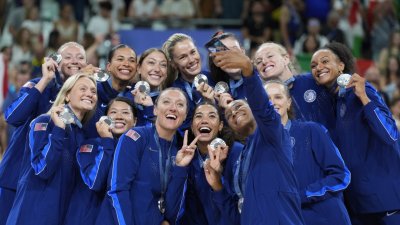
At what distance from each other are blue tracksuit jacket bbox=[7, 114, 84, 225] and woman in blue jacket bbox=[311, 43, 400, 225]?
2254mm

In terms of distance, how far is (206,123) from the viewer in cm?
789

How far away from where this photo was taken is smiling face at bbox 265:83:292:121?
7543mm

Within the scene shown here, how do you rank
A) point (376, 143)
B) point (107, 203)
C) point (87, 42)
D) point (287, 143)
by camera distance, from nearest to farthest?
point (287, 143) → point (107, 203) → point (376, 143) → point (87, 42)

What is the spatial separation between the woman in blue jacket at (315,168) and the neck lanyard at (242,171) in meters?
0.50

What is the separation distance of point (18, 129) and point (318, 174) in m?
2.58

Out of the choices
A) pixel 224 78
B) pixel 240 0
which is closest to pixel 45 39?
pixel 240 0

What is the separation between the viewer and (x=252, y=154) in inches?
274

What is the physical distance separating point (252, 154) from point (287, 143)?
258 mm

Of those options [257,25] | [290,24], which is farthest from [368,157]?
[290,24]

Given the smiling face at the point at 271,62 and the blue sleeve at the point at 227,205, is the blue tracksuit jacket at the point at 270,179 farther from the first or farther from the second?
the smiling face at the point at 271,62

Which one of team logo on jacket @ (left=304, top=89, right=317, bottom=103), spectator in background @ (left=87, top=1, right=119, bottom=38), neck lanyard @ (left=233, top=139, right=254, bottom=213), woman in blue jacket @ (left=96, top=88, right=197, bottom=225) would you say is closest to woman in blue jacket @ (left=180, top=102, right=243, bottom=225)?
woman in blue jacket @ (left=96, top=88, right=197, bottom=225)

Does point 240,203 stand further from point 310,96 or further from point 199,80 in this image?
point 310,96

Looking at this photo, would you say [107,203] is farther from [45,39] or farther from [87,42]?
[45,39]

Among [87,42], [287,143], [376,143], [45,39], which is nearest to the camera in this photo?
[287,143]
